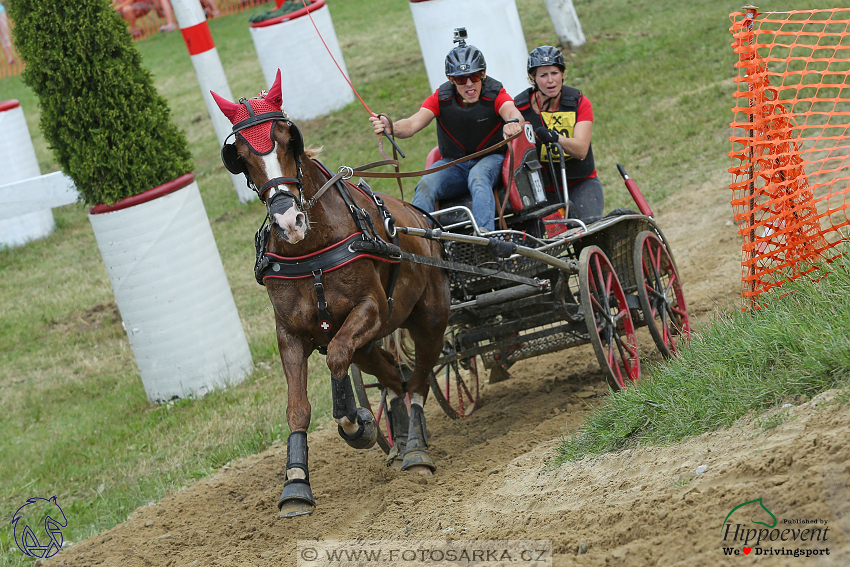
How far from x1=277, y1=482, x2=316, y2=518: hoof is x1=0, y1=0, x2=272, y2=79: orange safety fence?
1022 inches

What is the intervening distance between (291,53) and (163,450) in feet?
34.8

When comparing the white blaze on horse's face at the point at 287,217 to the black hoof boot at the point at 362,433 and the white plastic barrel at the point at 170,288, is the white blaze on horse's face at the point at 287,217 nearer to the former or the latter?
the black hoof boot at the point at 362,433

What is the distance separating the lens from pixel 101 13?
24.3ft

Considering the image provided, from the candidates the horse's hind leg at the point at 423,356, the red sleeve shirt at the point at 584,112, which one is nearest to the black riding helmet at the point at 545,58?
the red sleeve shirt at the point at 584,112

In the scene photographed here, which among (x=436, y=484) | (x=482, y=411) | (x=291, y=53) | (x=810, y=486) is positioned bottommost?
(x=482, y=411)

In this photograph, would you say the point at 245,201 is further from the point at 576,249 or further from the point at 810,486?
the point at 810,486

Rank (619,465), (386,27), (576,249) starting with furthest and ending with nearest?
1. (386,27)
2. (576,249)
3. (619,465)

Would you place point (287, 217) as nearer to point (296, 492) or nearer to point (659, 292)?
point (296, 492)

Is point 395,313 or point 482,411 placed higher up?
point 395,313

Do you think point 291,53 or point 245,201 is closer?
point 245,201

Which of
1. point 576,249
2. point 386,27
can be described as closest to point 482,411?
point 576,249

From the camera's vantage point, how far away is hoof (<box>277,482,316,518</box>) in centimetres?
396

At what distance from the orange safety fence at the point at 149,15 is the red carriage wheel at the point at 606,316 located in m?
24.3

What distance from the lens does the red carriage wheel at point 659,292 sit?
230 inches
